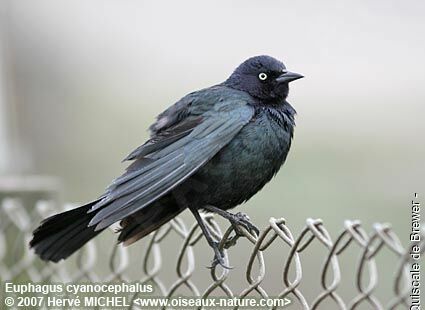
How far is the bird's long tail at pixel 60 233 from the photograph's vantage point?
2.82m

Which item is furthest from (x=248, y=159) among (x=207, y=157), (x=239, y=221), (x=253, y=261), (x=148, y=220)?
(x=253, y=261)

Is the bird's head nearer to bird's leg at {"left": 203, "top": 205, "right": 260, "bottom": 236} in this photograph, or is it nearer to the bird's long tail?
bird's leg at {"left": 203, "top": 205, "right": 260, "bottom": 236}

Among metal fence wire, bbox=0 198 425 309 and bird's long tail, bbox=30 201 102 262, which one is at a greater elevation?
bird's long tail, bbox=30 201 102 262

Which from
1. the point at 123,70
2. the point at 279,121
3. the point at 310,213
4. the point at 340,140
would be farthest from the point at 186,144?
the point at 123,70

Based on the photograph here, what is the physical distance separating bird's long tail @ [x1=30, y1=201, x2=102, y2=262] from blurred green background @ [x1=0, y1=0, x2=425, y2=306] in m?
0.63

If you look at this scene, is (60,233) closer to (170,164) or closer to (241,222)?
(170,164)

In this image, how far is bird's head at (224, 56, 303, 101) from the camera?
2.86 metres

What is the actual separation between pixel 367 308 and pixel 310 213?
0.48 meters

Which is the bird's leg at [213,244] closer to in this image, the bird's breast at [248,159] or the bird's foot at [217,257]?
the bird's foot at [217,257]

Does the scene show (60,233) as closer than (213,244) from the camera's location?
No

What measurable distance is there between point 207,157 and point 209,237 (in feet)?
0.86

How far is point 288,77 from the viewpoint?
9.32 feet

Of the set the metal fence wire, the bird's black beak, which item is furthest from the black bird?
the metal fence wire

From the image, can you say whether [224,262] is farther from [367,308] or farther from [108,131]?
[108,131]
